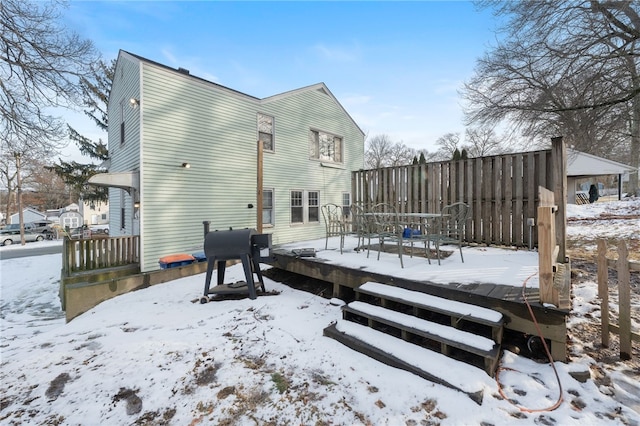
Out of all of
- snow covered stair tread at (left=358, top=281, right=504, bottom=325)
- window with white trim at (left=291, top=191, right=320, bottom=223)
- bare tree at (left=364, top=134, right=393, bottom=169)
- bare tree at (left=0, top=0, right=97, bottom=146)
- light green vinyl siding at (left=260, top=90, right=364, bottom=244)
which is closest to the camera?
snow covered stair tread at (left=358, top=281, right=504, bottom=325)

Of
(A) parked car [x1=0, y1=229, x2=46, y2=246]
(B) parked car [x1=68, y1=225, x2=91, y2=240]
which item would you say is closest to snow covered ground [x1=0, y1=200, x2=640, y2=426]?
(B) parked car [x1=68, y1=225, x2=91, y2=240]

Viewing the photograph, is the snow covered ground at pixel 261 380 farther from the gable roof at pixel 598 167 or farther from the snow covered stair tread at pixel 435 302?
the gable roof at pixel 598 167

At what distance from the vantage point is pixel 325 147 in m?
11.8

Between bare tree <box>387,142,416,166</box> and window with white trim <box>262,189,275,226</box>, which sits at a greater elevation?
bare tree <box>387,142,416,166</box>

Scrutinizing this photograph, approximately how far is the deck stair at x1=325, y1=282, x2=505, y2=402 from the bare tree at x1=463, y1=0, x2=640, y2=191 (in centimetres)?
833

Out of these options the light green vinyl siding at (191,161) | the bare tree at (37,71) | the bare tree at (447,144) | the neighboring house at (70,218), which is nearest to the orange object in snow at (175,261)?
the light green vinyl siding at (191,161)

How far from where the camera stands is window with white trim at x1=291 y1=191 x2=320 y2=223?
10461 mm

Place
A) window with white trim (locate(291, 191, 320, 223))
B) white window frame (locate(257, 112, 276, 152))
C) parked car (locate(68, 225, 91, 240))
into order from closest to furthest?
white window frame (locate(257, 112, 276, 152)) → window with white trim (locate(291, 191, 320, 223)) → parked car (locate(68, 225, 91, 240))

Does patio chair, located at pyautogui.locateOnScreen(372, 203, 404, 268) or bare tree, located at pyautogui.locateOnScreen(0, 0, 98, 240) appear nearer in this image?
patio chair, located at pyautogui.locateOnScreen(372, 203, 404, 268)

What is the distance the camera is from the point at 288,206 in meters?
10.2

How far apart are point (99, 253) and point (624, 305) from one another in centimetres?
914

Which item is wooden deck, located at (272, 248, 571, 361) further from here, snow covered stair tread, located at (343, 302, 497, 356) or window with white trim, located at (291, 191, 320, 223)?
window with white trim, located at (291, 191, 320, 223)

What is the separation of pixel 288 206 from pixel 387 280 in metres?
7.19

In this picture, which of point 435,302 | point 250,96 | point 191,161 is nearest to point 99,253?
point 191,161
